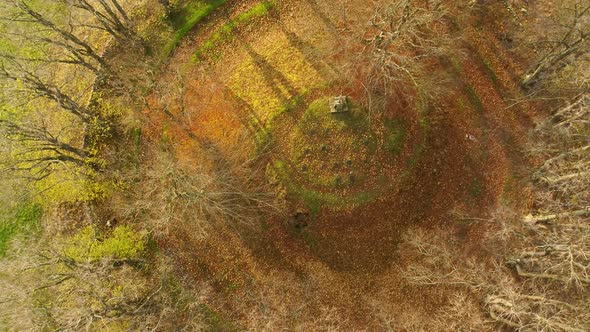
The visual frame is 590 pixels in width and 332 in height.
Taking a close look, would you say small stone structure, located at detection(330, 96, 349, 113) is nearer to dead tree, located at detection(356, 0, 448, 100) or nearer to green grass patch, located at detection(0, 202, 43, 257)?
dead tree, located at detection(356, 0, 448, 100)

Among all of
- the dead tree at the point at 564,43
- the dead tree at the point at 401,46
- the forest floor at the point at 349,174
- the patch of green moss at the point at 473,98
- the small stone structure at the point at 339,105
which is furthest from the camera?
the patch of green moss at the point at 473,98

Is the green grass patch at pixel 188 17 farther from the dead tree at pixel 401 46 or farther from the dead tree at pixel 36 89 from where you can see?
the dead tree at pixel 401 46

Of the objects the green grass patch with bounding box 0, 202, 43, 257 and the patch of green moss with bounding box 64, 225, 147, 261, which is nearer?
the patch of green moss with bounding box 64, 225, 147, 261

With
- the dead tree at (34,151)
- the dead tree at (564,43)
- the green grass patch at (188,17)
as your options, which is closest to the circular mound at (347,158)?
the dead tree at (564,43)

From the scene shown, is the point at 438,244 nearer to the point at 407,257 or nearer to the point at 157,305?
the point at 407,257

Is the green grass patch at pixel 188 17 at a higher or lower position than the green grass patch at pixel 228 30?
higher

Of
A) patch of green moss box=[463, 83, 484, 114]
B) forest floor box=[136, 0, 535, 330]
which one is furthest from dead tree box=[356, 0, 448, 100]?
patch of green moss box=[463, 83, 484, 114]
